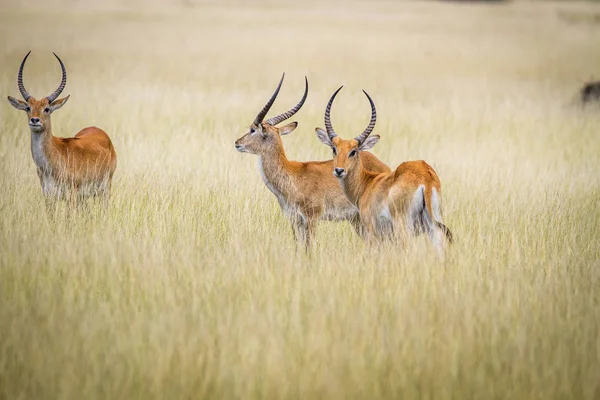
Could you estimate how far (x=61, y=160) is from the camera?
8.51 m

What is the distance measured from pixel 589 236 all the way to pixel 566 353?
3335mm

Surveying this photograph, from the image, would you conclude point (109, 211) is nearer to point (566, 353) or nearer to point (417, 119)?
point (566, 353)

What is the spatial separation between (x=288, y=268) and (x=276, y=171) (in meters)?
2.21

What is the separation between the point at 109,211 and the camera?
27.6 feet

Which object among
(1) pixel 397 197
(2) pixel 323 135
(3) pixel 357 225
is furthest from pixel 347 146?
(3) pixel 357 225

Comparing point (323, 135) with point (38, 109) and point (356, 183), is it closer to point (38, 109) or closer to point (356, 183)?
point (356, 183)

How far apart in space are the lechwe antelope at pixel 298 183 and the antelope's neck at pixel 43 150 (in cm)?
183

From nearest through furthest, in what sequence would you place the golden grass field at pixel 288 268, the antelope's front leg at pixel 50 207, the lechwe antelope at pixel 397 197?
the golden grass field at pixel 288 268, the lechwe antelope at pixel 397 197, the antelope's front leg at pixel 50 207

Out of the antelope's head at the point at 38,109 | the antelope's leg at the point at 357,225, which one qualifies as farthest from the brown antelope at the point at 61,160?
the antelope's leg at the point at 357,225

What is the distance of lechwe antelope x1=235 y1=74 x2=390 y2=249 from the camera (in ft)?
26.8

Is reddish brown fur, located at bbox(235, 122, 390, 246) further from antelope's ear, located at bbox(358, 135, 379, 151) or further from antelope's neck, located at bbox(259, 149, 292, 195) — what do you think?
antelope's ear, located at bbox(358, 135, 379, 151)

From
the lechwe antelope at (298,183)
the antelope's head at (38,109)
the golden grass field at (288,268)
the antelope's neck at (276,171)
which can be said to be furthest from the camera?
the antelope's head at (38,109)

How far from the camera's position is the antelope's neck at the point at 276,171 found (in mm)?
8312

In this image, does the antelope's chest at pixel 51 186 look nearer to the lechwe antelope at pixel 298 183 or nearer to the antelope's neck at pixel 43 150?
the antelope's neck at pixel 43 150
